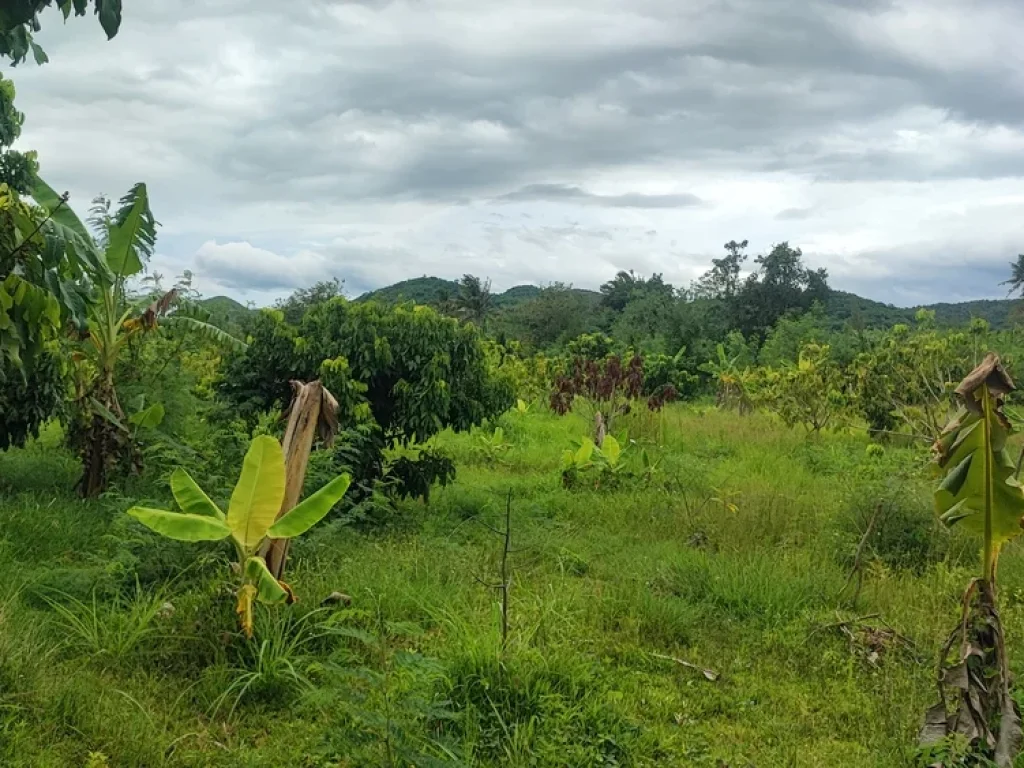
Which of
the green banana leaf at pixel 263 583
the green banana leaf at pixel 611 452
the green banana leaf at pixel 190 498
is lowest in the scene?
the green banana leaf at pixel 263 583

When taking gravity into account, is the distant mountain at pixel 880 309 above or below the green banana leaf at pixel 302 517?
above

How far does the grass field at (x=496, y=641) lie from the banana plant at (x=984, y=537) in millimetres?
348

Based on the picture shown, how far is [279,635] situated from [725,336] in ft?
94.5

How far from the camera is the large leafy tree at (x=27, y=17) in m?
2.25

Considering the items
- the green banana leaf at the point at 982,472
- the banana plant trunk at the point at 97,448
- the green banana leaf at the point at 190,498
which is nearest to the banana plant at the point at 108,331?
the banana plant trunk at the point at 97,448

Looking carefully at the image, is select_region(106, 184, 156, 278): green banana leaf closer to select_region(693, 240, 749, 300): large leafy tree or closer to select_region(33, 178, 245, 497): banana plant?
select_region(33, 178, 245, 497): banana plant

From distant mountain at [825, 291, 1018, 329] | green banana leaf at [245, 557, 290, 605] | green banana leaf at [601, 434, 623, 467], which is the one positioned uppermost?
distant mountain at [825, 291, 1018, 329]

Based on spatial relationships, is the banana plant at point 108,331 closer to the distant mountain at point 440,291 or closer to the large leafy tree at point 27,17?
the large leafy tree at point 27,17

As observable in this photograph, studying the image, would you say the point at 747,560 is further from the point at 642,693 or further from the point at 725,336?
the point at 725,336

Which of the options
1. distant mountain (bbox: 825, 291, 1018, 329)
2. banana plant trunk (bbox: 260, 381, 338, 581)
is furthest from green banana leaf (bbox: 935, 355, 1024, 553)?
distant mountain (bbox: 825, 291, 1018, 329)

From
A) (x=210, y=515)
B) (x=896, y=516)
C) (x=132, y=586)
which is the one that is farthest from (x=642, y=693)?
(x=896, y=516)

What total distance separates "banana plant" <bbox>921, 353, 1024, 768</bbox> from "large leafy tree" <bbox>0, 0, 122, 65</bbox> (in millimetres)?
3088

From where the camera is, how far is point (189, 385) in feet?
26.8

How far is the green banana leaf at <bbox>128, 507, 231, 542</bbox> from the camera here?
376cm
